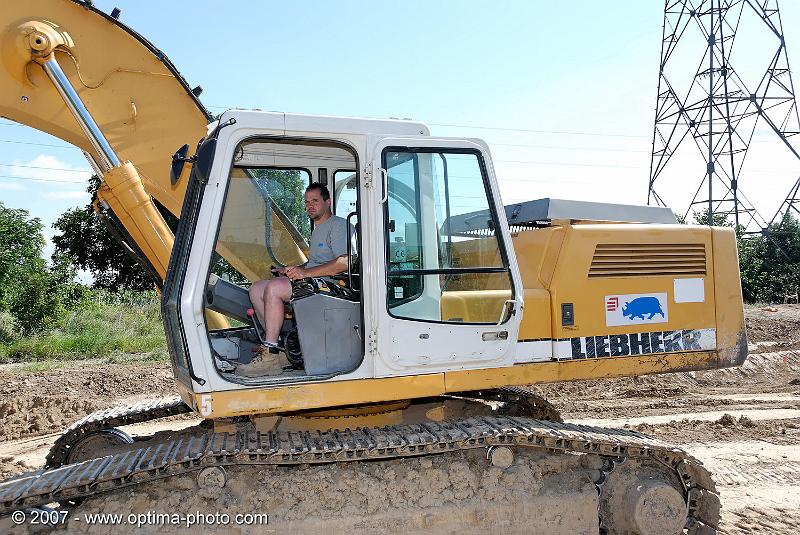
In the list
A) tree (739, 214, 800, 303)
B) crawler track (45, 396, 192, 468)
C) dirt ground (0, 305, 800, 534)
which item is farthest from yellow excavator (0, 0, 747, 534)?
tree (739, 214, 800, 303)

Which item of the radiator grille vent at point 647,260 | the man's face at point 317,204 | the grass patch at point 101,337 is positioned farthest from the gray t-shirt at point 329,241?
the grass patch at point 101,337

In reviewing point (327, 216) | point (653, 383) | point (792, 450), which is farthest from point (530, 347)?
point (653, 383)

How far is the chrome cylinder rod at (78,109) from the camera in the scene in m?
4.46

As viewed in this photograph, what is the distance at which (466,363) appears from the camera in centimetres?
404

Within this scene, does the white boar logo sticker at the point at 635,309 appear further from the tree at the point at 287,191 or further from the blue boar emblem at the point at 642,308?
the tree at the point at 287,191

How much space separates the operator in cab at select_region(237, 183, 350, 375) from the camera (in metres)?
4.10

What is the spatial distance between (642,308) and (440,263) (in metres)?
1.42

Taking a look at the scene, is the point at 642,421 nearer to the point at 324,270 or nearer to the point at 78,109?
the point at 324,270

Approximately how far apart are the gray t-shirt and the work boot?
604mm

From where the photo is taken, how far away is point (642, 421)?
7.66 m

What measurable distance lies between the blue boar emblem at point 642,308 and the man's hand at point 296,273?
6.68 feet

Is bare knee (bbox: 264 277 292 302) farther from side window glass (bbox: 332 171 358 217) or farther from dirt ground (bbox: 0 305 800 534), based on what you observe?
dirt ground (bbox: 0 305 800 534)

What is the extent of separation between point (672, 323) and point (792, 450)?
2.97m

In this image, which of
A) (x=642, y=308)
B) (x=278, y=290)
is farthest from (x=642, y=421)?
(x=278, y=290)
